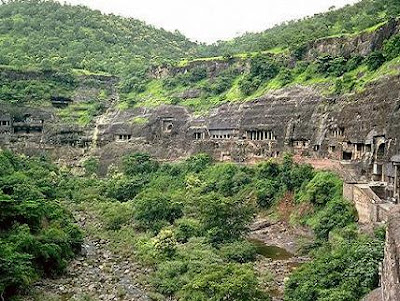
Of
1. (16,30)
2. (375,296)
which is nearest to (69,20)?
(16,30)

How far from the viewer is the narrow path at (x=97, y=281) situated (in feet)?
94.0

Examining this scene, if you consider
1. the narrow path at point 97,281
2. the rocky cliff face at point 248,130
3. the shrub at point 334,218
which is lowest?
the narrow path at point 97,281

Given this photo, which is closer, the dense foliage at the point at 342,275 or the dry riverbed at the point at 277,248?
the dense foliage at the point at 342,275

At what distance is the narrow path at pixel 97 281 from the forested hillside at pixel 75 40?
149ft

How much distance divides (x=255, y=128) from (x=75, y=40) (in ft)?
178

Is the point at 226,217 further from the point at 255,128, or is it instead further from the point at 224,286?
the point at 255,128

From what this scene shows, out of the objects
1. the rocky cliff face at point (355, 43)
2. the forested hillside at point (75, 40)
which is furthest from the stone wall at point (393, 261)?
the forested hillside at point (75, 40)

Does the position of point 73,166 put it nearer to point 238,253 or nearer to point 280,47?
point 280,47

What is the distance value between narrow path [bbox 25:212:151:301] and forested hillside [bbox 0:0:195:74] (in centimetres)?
4551

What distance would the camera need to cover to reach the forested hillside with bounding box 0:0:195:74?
84.4m

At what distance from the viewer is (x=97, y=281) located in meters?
31.0

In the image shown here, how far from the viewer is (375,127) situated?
121 ft

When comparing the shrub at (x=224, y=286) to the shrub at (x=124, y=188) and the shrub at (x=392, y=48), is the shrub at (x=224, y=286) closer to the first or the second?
the shrub at (x=392, y=48)

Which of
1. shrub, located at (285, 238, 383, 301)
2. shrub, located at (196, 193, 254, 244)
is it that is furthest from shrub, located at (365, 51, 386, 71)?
shrub, located at (285, 238, 383, 301)
